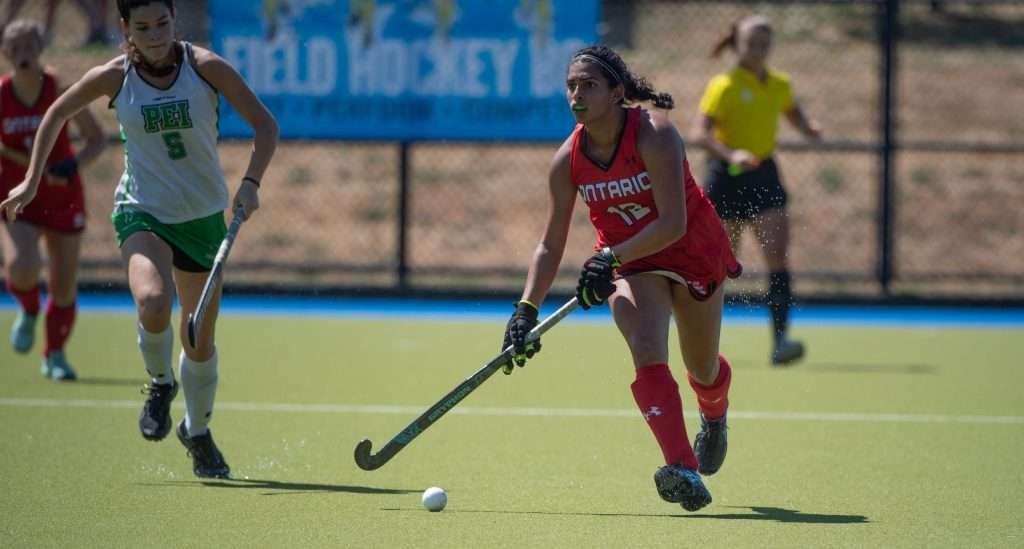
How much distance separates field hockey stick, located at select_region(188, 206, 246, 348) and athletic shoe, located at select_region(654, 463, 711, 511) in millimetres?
1779

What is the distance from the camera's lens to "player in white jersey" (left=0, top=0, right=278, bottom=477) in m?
6.17

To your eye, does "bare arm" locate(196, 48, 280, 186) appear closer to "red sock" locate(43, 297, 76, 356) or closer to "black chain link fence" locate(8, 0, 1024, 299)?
"red sock" locate(43, 297, 76, 356)

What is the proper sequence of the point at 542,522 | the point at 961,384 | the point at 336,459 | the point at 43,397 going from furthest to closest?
the point at 961,384 → the point at 43,397 → the point at 336,459 → the point at 542,522

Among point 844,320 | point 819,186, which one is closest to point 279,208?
point 819,186

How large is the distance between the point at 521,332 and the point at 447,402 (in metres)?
0.42

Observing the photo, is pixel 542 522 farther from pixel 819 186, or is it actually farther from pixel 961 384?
pixel 819 186

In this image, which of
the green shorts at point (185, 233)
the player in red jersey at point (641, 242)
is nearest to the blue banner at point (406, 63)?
the green shorts at point (185, 233)

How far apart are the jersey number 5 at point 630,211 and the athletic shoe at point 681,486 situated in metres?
0.91

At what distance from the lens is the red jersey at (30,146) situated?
902 cm

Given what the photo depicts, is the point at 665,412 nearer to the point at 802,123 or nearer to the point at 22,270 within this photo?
the point at 22,270

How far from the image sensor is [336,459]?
6.85 meters

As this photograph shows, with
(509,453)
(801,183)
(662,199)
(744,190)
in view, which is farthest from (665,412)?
(801,183)

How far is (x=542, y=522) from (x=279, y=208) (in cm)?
1333

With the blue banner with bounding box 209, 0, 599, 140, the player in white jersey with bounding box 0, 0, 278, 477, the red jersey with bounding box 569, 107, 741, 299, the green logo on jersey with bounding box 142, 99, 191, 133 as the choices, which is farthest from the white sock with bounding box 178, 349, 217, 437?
the blue banner with bounding box 209, 0, 599, 140
